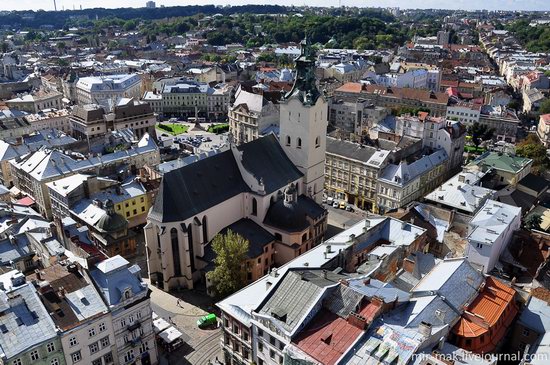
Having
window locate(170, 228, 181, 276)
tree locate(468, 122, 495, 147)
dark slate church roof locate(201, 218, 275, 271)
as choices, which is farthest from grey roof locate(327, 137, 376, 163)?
tree locate(468, 122, 495, 147)

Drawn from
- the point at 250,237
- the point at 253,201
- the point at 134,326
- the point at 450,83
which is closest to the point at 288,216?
the point at 253,201

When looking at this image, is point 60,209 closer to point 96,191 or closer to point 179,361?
point 96,191

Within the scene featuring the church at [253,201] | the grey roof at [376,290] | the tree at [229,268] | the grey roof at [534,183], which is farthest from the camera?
the grey roof at [534,183]

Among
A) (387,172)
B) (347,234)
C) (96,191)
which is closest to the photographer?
(347,234)

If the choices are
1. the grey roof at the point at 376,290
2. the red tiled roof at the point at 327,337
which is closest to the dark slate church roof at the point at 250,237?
the grey roof at the point at 376,290

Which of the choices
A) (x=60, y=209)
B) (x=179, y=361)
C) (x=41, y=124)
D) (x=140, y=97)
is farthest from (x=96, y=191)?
(x=140, y=97)

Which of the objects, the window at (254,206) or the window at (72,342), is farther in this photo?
the window at (254,206)

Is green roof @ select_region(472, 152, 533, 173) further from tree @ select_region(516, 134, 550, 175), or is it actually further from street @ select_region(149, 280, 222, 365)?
street @ select_region(149, 280, 222, 365)

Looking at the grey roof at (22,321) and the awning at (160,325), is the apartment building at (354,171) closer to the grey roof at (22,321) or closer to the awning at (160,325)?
the awning at (160,325)
